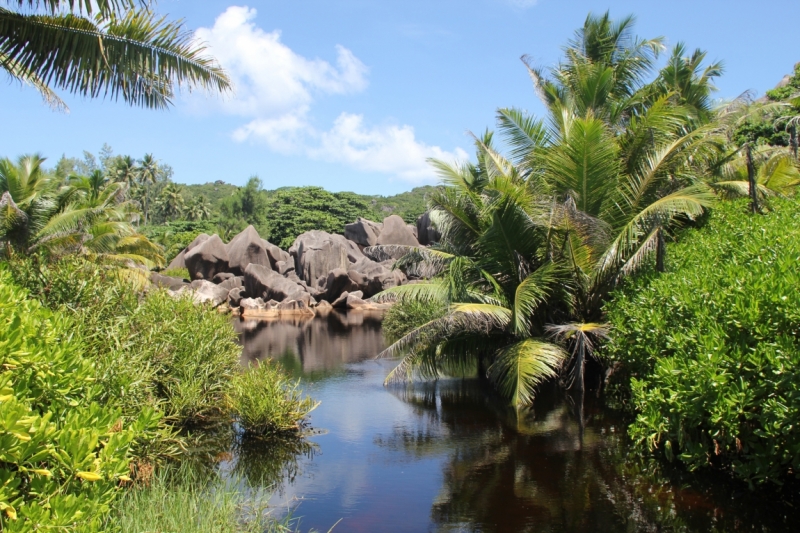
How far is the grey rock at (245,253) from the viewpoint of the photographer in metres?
39.5

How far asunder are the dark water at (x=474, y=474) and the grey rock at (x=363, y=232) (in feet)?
104

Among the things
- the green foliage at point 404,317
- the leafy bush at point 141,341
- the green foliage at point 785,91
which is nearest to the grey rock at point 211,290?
the green foliage at point 404,317

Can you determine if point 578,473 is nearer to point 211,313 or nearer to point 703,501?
point 703,501

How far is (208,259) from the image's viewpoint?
39.3m

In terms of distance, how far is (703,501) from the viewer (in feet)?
24.3

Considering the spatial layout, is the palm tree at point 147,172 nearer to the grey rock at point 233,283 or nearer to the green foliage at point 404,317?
the grey rock at point 233,283

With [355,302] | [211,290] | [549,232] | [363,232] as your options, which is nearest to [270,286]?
[211,290]

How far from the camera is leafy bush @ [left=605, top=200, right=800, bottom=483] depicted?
6.11 meters

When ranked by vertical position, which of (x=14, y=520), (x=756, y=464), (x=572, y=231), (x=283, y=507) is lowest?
(x=283, y=507)

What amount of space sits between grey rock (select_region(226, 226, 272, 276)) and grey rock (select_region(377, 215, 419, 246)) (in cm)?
781

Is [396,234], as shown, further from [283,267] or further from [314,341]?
[314,341]

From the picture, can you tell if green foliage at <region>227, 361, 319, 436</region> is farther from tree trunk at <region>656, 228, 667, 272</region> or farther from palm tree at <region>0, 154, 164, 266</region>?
tree trunk at <region>656, 228, 667, 272</region>

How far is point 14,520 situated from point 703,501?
679cm

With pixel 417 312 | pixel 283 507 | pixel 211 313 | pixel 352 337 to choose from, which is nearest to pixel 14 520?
pixel 283 507
